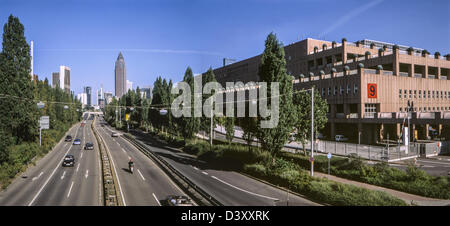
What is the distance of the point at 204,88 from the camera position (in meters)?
49.3

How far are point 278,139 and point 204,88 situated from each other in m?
22.7

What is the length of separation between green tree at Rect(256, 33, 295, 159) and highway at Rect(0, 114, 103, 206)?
707 inches

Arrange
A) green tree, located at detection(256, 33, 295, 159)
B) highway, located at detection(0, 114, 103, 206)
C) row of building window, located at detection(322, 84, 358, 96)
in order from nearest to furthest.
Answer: highway, located at detection(0, 114, 103, 206)
green tree, located at detection(256, 33, 295, 159)
row of building window, located at detection(322, 84, 358, 96)

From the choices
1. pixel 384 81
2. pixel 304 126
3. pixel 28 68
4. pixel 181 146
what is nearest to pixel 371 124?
pixel 384 81

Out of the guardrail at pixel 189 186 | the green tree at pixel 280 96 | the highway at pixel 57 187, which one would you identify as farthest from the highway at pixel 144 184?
the green tree at pixel 280 96

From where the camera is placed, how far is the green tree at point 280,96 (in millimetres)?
30266

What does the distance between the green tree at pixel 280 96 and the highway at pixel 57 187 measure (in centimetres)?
1795

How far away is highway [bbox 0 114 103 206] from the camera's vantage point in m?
22.4

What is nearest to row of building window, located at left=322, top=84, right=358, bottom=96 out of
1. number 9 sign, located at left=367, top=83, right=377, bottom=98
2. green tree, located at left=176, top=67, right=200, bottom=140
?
number 9 sign, located at left=367, top=83, right=377, bottom=98

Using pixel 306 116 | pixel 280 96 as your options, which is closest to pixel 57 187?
pixel 280 96

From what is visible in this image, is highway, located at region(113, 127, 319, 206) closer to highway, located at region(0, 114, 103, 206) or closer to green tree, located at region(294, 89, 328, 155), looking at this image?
highway, located at region(0, 114, 103, 206)

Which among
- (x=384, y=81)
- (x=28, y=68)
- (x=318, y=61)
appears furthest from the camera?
(x=318, y=61)

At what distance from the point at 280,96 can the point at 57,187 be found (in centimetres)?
2531
